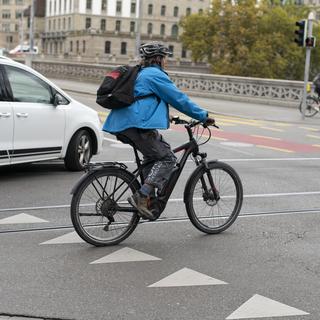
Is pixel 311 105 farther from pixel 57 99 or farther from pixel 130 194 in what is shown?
pixel 130 194

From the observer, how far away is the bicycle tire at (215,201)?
6.59 m

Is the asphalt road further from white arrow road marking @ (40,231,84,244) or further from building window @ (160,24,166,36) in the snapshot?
building window @ (160,24,166,36)

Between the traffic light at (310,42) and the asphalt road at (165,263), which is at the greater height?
the traffic light at (310,42)

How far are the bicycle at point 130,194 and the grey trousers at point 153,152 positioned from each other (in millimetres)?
83

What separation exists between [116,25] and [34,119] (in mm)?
128883

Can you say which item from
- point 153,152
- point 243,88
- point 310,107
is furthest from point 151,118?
point 243,88

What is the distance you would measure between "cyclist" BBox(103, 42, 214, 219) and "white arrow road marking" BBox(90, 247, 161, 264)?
15.1 inches

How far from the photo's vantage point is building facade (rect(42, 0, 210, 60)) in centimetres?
13062

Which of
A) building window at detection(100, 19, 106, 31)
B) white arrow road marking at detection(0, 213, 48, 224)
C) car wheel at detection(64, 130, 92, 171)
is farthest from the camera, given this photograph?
building window at detection(100, 19, 106, 31)

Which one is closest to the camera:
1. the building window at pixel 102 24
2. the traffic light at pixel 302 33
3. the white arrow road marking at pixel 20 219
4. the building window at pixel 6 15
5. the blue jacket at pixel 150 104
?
the blue jacket at pixel 150 104

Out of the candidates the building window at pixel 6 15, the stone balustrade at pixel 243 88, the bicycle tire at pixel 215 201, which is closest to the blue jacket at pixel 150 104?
the bicycle tire at pixel 215 201

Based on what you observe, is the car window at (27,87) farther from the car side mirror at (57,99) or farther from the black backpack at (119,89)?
the black backpack at (119,89)

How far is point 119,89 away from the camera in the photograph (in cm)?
591

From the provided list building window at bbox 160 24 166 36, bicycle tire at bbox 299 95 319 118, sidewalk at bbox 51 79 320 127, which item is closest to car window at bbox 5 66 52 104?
sidewalk at bbox 51 79 320 127
